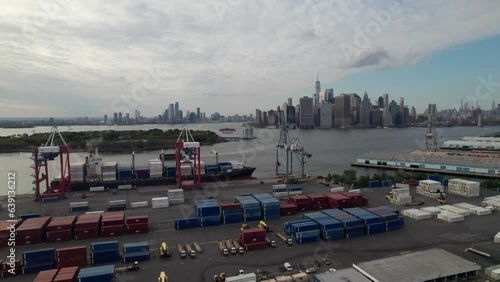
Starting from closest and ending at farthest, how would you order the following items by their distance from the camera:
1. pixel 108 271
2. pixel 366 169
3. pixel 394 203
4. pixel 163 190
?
pixel 108 271, pixel 394 203, pixel 163 190, pixel 366 169

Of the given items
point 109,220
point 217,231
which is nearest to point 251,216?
point 217,231

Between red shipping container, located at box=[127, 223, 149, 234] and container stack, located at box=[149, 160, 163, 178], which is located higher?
container stack, located at box=[149, 160, 163, 178]

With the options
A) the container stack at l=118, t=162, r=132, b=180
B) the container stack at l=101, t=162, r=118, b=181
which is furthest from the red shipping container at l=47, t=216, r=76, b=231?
the container stack at l=118, t=162, r=132, b=180

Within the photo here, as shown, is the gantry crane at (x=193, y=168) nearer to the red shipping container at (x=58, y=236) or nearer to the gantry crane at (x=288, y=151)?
the gantry crane at (x=288, y=151)

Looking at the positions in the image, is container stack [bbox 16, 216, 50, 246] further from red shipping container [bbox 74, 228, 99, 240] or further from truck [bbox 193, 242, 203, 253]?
truck [bbox 193, 242, 203, 253]

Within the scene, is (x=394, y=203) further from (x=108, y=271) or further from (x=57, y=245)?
(x=57, y=245)

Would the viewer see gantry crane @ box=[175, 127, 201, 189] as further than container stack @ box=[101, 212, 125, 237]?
Yes

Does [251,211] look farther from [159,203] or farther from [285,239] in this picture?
[159,203]
